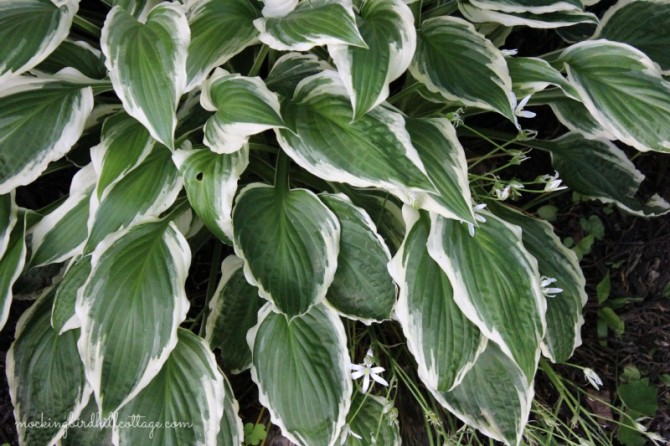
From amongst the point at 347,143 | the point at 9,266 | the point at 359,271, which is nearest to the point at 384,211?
the point at 359,271

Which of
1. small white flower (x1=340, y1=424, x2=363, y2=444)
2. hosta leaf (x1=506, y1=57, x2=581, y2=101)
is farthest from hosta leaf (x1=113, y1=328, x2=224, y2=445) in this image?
hosta leaf (x1=506, y1=57, x2=581, y2=101)

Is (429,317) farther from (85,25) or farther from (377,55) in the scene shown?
(85,25)

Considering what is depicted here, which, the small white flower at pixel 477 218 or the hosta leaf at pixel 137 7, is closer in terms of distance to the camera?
the small white flower at pixel 477 218

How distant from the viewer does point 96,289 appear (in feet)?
3.67

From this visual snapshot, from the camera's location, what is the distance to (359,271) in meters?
1.20

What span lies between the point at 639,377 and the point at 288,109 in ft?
3.57

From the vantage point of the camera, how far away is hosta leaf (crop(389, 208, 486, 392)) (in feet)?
3.67

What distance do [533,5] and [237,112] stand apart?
0.60m

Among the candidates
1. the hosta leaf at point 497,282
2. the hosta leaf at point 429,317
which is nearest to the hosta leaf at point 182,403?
the hosta leaf at point 429,317

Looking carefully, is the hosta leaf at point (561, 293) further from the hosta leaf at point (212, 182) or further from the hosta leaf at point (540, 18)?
the hosta leaf at point (212, 182)

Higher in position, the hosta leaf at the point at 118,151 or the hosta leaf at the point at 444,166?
the hosta leaf at the point at 444,166

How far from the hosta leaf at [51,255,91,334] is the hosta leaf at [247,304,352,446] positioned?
333mm

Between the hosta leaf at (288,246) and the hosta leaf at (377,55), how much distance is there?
0.25m

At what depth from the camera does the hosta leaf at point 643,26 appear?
1355 mm
